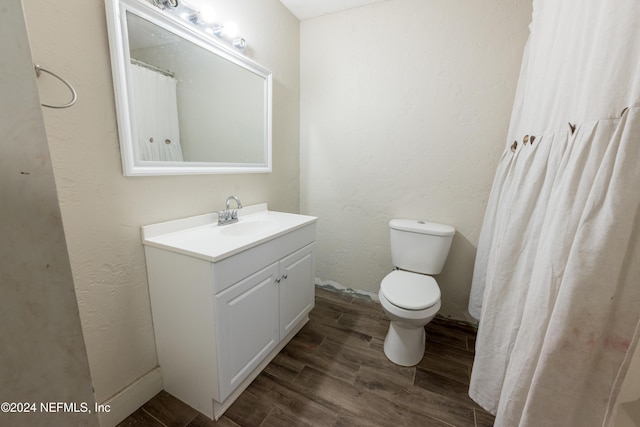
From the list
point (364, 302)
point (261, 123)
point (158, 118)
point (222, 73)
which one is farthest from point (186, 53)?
point (364, 302)

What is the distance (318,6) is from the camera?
1.90 metres

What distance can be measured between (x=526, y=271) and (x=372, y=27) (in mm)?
1895

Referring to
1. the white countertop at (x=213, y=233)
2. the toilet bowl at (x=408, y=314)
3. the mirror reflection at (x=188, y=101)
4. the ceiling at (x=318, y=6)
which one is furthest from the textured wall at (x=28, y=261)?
the ceiling at (x=318, y=6)

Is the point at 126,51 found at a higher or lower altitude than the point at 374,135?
higher

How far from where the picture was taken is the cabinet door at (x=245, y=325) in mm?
1110

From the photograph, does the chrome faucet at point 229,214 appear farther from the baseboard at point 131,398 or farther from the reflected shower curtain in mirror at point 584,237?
the reflected shower curtain in mirror at point 584,237

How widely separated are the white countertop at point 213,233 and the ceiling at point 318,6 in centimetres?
157

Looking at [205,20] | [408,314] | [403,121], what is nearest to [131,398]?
[408,314]

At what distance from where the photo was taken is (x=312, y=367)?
149cm

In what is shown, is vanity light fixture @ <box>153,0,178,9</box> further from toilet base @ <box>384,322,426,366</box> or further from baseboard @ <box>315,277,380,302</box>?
baseboard @ <box>315,277,380,302</box>

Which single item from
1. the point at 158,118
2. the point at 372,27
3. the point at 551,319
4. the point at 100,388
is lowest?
the point at 100,388

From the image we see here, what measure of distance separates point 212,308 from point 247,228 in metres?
0.63

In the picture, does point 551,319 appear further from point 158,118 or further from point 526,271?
point 158,118

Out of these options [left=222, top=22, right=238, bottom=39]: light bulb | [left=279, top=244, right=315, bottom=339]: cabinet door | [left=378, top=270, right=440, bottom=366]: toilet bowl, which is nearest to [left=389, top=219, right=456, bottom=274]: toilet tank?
[left=378, top=270, right=440, bottom=366]: toilet bowl
